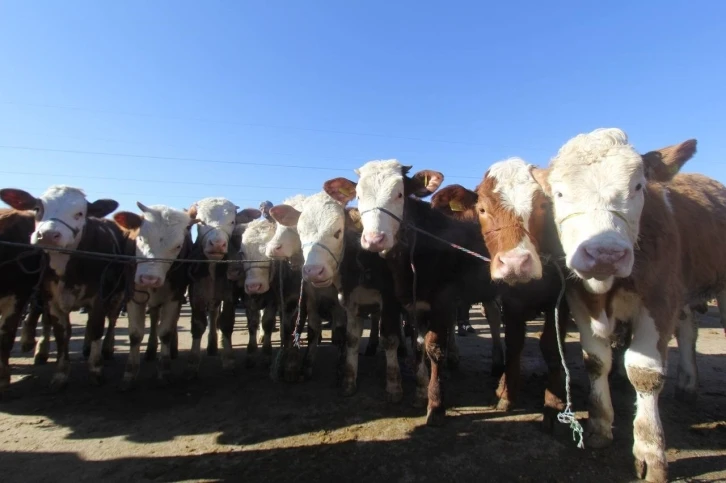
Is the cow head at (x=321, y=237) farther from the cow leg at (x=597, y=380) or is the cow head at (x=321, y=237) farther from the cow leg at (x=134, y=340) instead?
the cow leg at (x=134, y=340)

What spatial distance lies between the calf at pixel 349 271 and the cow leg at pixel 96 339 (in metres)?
3.44

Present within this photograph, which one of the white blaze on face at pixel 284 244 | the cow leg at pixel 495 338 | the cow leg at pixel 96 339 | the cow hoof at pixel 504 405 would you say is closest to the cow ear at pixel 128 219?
the cow leg at pixel 96 339

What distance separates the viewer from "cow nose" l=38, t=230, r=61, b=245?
5.52 metres

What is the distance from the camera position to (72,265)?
6535 millimetres

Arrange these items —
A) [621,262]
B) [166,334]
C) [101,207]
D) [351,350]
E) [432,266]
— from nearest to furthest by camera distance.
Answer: [621,262]
[432,266]
[351,350]
[166,334]
[101,207]

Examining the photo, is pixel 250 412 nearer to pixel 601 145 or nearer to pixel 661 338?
pixel 661 338

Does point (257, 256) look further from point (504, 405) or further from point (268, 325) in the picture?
point (504, 405)

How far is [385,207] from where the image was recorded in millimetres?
4824

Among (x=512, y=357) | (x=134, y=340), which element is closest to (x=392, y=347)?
(x=512, y=357)

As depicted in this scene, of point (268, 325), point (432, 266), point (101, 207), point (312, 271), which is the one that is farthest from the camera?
point (268, 325)

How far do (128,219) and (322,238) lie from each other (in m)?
3.69

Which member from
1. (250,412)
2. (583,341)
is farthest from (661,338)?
(250,412)

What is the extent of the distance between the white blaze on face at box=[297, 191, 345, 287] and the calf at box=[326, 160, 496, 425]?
0.99 ft

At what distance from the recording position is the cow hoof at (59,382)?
6.20m
